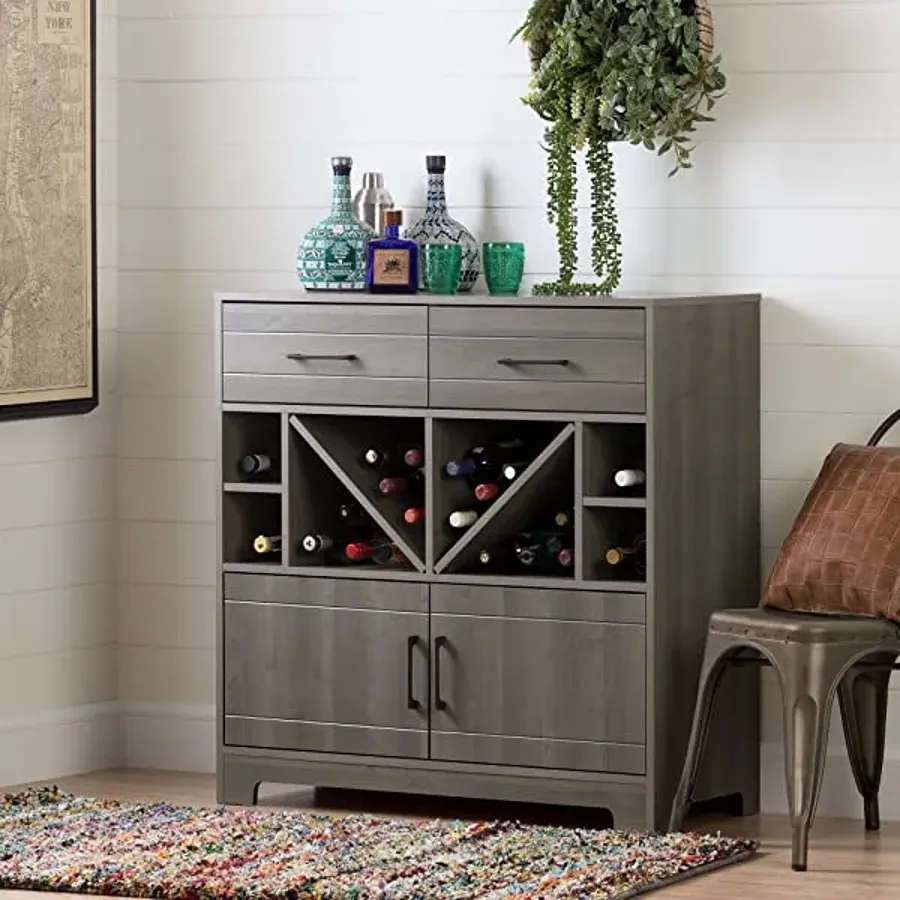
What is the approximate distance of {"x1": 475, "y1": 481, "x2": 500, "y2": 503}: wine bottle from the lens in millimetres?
4855

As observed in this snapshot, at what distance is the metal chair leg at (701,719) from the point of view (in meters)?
4.64

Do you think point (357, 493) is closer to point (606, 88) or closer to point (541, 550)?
point (541, 550)

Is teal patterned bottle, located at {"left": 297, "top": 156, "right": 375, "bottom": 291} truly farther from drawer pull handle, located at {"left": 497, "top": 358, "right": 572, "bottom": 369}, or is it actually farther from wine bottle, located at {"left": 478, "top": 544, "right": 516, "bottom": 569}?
wine bottle, located at {"left": 478, "top": 544, "right": 516, "bottom": 569}

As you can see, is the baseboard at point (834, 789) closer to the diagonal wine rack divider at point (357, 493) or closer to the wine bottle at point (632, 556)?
the wine bottle at point (632, 556)

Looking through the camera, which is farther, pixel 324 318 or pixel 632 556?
pixel 324 318

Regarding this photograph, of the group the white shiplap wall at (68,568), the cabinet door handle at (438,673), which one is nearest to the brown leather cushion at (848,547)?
the cabinet door handle at (438,673)

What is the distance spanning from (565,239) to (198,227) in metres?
1.01

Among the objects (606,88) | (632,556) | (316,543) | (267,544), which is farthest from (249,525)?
(606,88)

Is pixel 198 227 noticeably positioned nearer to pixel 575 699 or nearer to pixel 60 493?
pixel 60 493

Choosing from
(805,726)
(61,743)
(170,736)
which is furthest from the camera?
(170,736)

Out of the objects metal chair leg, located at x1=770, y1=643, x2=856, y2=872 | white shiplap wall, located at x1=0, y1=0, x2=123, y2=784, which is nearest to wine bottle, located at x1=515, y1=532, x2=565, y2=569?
metal chair leg, located at x1=770, y1=643, x2=856, y2=872

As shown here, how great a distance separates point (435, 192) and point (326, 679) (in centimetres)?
107

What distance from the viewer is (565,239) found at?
4.96 metres

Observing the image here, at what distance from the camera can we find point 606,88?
4828mm
